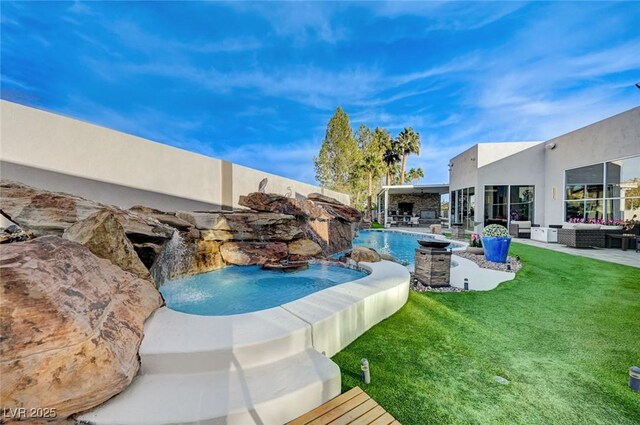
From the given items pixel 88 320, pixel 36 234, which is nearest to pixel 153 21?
pixel 36 234

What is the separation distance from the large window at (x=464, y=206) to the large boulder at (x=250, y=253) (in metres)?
13.2

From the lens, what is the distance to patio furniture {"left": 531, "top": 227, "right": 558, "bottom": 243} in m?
11.5

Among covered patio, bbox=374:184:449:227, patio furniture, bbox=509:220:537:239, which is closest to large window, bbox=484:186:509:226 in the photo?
patio furniture, bbox=509:220:537:239

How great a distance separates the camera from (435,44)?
1313 centimetres

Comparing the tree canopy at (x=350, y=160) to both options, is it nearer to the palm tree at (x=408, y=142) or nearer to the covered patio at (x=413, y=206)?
the covered patio at (x=413, y=206)

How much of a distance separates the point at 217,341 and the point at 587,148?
15.6m

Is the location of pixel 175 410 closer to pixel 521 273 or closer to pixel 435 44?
pixel 521 273

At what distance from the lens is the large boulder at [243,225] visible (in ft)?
22.4

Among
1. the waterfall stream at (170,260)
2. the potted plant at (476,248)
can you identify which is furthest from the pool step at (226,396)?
the potted plant at (476,248)

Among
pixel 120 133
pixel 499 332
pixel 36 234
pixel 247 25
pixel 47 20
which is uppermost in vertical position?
pixel 247 25

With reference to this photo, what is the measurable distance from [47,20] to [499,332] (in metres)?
13.3

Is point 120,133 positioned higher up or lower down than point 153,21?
lower down

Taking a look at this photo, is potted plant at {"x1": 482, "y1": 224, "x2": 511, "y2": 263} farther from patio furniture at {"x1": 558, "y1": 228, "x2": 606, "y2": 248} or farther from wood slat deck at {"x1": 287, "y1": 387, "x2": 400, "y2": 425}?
wood slat deck at {"x1": 287, "y1": 387, "x2": 400, "y2": 425}

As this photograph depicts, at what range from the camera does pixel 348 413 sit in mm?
1779
